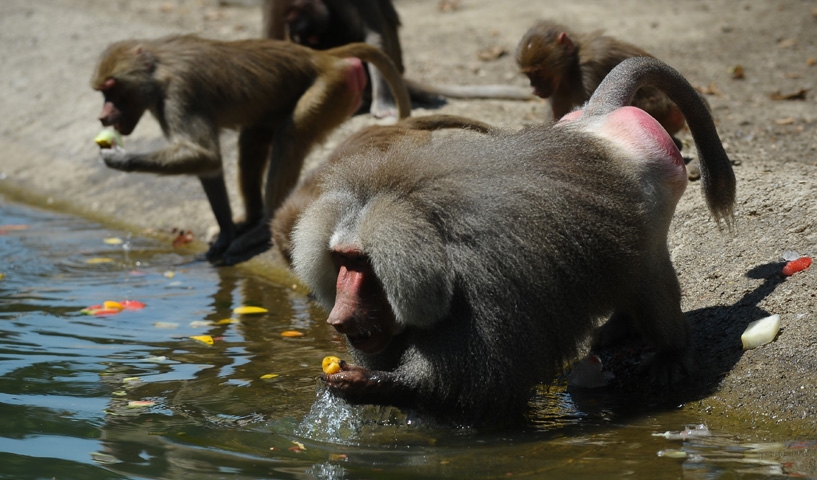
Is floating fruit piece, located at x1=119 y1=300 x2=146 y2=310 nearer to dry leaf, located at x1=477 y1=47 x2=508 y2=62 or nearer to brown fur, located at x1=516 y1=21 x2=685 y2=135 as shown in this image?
brown fur, located at x1=516 y1=21 x2=685 y2=135

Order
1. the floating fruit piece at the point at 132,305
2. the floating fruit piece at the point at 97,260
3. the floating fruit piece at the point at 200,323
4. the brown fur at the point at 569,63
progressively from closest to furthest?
the floating fruit piece at the point at 200,323 → the floating fruit piece at the point at 132,305 → the brown fur at the point at 569,63 → the floating fruit piece at the point at 97,260

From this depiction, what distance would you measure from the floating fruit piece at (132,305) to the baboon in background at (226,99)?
111cm

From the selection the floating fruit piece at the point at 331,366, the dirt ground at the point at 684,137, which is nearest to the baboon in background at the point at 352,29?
the dirt ground at the point at 684,137

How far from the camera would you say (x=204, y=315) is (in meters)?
5.95

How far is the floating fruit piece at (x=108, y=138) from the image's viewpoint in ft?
22.7

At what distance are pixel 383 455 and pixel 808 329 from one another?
72.0 inches

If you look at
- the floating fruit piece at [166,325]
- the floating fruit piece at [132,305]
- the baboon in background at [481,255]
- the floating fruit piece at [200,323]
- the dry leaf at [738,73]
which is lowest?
the floating fruit piece at [132,305]

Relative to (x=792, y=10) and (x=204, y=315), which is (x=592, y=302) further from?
(x=792, y=10)

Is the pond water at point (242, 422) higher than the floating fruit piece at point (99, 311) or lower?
higher

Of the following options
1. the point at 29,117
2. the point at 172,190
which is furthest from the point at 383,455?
the point at 29,117

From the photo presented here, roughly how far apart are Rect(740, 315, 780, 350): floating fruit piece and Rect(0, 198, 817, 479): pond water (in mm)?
468

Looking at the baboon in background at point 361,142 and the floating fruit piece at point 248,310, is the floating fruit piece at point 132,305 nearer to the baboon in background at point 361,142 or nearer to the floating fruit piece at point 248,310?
the floating fruit piece at point 248,310

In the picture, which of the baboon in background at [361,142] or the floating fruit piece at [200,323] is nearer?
the baboon in background at [361,142]

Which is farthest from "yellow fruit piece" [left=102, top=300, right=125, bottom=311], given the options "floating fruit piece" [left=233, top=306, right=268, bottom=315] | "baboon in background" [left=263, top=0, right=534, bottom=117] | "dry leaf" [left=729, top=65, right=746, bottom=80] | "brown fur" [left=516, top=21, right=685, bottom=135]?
"dry leaf" [left=729, top=65, right=746, bottom=80]
